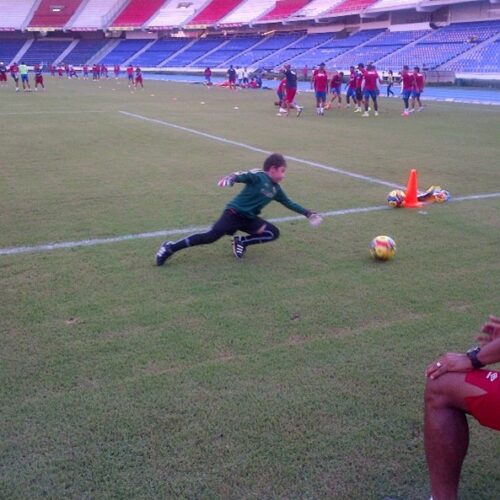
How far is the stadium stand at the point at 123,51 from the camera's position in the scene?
6969 centimetres

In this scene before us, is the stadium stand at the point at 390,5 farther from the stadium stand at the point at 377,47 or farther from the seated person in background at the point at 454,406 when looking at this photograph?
the seated person in background at the point at 454,406

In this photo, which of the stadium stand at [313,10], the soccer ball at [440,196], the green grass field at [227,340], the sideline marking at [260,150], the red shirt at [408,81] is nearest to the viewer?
the green grass field at [227,340]

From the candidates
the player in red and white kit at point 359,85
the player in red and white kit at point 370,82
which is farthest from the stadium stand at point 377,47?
the player in red and white kit at point 370,82

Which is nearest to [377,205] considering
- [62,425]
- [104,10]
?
[62,425]

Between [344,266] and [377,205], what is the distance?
2778 millimetres

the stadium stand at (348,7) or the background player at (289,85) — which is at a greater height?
the stadium stand at (348,7)

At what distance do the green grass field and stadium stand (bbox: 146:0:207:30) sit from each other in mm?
63227

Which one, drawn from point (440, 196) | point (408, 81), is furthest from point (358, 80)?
point (440, 196)

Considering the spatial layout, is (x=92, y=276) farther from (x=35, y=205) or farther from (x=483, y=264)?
(x=483, y=264)

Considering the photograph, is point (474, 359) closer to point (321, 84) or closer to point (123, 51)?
point (321, 84)

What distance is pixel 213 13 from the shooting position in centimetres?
6700

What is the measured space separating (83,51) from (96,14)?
4.58 meters

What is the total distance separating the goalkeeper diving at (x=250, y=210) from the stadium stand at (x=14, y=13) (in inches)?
2906

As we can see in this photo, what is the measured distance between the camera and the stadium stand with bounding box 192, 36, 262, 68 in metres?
58.4
